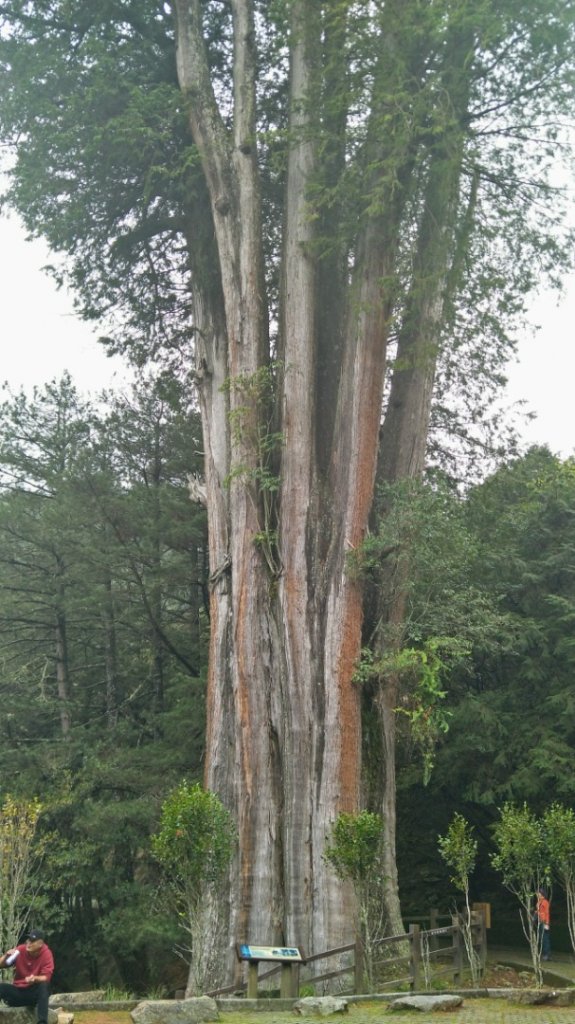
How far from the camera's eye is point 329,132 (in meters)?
16.0

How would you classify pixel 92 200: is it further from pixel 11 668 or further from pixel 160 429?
pixel 11 668

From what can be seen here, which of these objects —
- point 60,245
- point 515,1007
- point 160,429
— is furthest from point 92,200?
point 515,1007

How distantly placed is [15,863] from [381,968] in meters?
7.78

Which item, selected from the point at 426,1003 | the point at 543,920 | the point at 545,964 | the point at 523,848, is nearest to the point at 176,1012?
→ the point at 426,1003

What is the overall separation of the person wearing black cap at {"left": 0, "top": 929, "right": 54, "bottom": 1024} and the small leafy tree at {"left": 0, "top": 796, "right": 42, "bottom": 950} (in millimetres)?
9173

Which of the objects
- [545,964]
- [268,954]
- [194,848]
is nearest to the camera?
[268,954]

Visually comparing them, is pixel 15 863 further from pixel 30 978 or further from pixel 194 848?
pixel 30 978

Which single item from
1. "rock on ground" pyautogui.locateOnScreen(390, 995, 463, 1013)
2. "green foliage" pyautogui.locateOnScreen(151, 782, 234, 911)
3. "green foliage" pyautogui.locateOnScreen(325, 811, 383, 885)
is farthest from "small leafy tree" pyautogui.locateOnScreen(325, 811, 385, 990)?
"rock on ground" pyautogui.locateOnScreen(390, 995, 463, 1013)

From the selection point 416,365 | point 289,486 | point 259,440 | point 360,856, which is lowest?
point 360,856

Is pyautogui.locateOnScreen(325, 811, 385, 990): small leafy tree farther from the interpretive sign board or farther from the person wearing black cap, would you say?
the person wearing black cap

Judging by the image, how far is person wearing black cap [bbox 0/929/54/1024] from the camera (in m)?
8.81

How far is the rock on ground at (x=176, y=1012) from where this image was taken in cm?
916

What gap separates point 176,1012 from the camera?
9344mm

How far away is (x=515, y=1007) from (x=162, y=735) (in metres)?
12.9
